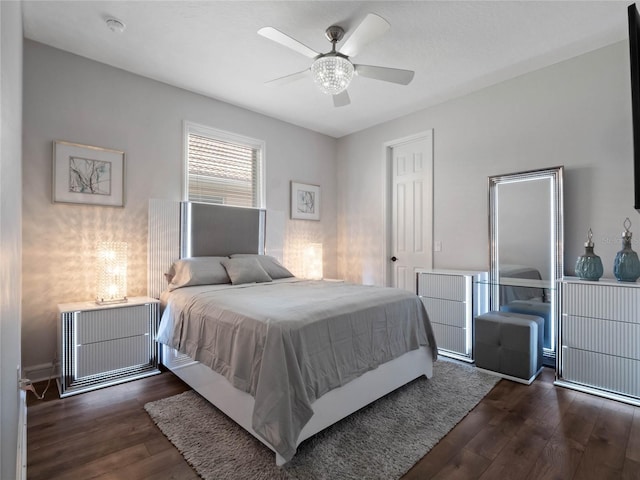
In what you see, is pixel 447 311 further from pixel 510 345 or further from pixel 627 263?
A: pixel 627 263

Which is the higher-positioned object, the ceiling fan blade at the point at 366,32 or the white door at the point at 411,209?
the ceiling fan blade at the point at 366,32

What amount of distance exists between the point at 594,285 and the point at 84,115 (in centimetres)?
464

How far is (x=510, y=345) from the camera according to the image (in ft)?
9.22

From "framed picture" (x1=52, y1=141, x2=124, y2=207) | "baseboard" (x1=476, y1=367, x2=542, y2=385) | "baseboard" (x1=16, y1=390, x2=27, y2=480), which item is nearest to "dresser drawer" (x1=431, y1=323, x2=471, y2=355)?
"baseboard" (x1=476, y1=367, x2=542, y2=385)

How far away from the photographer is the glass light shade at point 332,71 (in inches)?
89.6

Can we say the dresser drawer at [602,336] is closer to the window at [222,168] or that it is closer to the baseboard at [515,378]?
the baseboard at [515,378]

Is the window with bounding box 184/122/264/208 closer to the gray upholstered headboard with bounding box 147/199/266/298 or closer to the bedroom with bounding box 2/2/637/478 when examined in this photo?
the bedroom with bounding box 2/2/637/478

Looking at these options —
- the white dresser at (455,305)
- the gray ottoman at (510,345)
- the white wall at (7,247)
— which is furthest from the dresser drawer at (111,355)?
the gray ottoman at (510,345)

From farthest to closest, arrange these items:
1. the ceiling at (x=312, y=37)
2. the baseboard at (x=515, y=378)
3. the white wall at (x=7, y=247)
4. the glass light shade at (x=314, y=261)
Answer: the glass light shade at (x=314, y=261), the baseboard at (x=515, y=378), the ceiling at (x=312, y=37), the white wall at (x=7, y=247)

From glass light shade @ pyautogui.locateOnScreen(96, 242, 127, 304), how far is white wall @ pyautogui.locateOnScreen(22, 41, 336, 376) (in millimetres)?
276

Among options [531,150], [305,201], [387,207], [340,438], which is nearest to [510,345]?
[340,438]

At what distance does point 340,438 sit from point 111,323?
207cm

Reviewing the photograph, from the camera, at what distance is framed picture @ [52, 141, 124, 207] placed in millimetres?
2859

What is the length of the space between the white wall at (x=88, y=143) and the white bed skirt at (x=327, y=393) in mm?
1095
